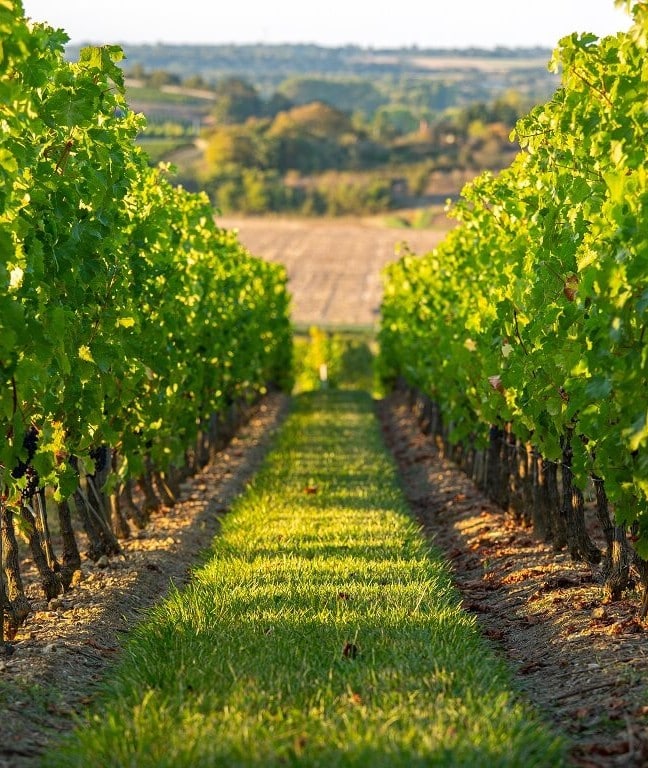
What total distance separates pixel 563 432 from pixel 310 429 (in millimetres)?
18198

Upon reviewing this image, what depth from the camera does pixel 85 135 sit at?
9438mm

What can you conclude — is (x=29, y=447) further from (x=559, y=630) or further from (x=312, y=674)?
(x=559, y=630)

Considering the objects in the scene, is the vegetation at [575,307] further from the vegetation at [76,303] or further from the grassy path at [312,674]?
the vegetation at [76,303]

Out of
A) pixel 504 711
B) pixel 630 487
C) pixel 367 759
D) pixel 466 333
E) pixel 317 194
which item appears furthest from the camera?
pixel 317 194

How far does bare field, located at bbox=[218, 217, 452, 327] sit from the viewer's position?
257 feet

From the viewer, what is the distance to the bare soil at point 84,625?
6910 mm

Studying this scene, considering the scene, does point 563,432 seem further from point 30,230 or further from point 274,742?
point 274,742

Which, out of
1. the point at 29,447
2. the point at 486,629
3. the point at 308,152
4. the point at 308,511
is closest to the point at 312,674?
the point at 486,629

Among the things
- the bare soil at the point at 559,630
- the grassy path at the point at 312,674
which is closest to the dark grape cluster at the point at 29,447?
the grassy path at the point at 312,674

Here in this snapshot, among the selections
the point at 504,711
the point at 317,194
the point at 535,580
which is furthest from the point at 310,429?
the point at 317,194

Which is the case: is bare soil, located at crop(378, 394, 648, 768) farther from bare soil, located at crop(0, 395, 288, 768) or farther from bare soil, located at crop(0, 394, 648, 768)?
bare soil, located at crop(0, 395, 288, 768)

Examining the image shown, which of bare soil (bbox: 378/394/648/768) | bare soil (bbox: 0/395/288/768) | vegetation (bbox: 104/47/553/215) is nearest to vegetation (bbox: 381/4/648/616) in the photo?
bare soil (bbox: 378/394/648/768)

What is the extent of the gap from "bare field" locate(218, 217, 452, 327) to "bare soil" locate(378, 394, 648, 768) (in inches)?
2228

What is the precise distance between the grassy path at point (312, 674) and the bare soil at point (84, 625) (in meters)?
0.24
